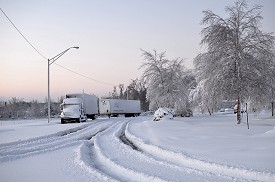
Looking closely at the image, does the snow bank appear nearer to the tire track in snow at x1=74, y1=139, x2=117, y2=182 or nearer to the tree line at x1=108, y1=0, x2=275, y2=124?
the tire track in snow at x1=74, y1=139, x2=117, y2=182

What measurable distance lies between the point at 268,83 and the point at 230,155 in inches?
751

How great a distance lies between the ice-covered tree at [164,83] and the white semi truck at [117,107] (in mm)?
9523

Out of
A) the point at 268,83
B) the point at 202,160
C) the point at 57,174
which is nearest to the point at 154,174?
the point at 202,160

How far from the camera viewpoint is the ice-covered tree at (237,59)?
27.3 meters

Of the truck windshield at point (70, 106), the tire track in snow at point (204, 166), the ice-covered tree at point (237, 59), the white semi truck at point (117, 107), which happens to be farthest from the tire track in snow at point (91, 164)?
the white semi truck at point (117, 107)

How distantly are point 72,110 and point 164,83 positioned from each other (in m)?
20.6

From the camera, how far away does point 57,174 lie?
9805 millimetres

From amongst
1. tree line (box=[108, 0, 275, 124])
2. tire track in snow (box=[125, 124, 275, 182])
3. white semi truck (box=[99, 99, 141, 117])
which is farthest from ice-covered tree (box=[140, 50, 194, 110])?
tire track in snow (box=[125, 124, 275, 182])

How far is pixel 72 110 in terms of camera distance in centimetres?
4128

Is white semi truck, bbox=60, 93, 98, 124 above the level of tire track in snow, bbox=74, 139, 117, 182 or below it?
above

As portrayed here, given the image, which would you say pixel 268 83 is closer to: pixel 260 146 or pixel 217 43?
pixel 217 43

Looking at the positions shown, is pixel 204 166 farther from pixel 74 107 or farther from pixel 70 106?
pixel 70 106

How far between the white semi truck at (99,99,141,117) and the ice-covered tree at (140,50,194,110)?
9.52 metres

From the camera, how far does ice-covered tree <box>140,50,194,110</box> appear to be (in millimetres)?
56438
